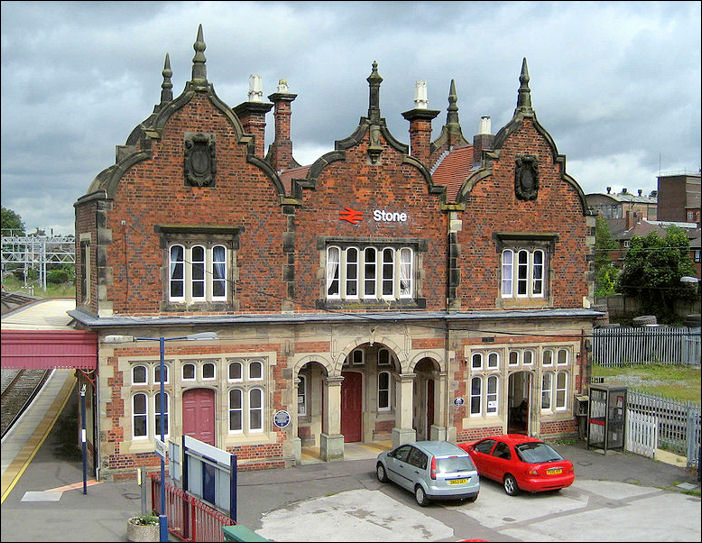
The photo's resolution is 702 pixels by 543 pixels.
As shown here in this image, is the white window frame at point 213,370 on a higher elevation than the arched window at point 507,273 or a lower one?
lower

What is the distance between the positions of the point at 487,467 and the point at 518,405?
26.5ft

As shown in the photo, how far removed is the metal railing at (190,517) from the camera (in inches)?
677

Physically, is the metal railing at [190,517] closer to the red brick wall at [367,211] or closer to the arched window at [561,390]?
the red brick wall at [367,211]

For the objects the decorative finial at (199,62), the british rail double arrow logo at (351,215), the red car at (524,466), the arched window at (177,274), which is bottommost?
the red car at (524,466)

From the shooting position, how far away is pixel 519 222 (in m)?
27.8

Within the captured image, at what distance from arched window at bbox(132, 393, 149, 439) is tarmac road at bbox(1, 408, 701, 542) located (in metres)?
1.44

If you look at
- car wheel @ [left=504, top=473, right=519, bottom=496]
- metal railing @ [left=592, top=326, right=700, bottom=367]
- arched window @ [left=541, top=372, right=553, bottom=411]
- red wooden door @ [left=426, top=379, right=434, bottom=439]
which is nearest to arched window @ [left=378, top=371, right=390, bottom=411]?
red wooden door @ [left=426, top=379, right=434, bottom=439]

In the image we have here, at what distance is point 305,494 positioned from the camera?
72.7 feet

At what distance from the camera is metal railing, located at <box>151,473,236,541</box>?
17.2 m

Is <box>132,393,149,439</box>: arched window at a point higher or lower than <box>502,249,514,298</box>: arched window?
lower

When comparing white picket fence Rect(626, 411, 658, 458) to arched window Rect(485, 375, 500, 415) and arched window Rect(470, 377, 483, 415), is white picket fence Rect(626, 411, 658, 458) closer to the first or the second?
arched window Rect(485, 375, 500, 415)

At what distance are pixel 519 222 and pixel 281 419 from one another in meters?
10.4

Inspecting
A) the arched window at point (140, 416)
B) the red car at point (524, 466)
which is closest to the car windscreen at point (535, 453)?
the red car at point (524, 466)

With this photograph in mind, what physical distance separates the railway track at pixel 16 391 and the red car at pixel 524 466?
1699 cm
